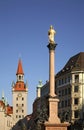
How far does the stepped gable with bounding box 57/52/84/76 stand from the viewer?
98.3m

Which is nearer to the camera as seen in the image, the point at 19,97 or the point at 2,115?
the point at 2,115

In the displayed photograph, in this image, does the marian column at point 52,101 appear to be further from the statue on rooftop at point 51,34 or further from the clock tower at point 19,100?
the clock tower at point 19,100

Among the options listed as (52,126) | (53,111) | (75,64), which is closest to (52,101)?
(53,111)

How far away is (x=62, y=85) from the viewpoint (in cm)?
10150

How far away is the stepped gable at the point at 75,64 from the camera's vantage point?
322 feet

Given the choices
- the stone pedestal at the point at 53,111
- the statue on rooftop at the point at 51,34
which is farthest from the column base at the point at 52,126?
the statue on rooftop at the point at 51,34

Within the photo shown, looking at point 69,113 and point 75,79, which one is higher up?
point 75,79

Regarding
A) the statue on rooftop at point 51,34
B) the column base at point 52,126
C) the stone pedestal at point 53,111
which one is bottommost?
the column base at point 52,126

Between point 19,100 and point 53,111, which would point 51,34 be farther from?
point 19,100

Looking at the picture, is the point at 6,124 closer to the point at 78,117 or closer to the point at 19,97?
the point at 19,97

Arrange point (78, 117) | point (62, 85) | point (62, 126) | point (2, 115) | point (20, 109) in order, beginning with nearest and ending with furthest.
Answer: point (62, 126) < point (78, 117) < point (62, 85) < point (2, 115) < point (20, 109)

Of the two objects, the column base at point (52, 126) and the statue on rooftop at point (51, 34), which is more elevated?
the statue on rooftop at point (51, 34)

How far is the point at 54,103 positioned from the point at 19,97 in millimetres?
123629

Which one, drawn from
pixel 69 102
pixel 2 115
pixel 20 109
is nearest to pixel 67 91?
pixel 69 102
